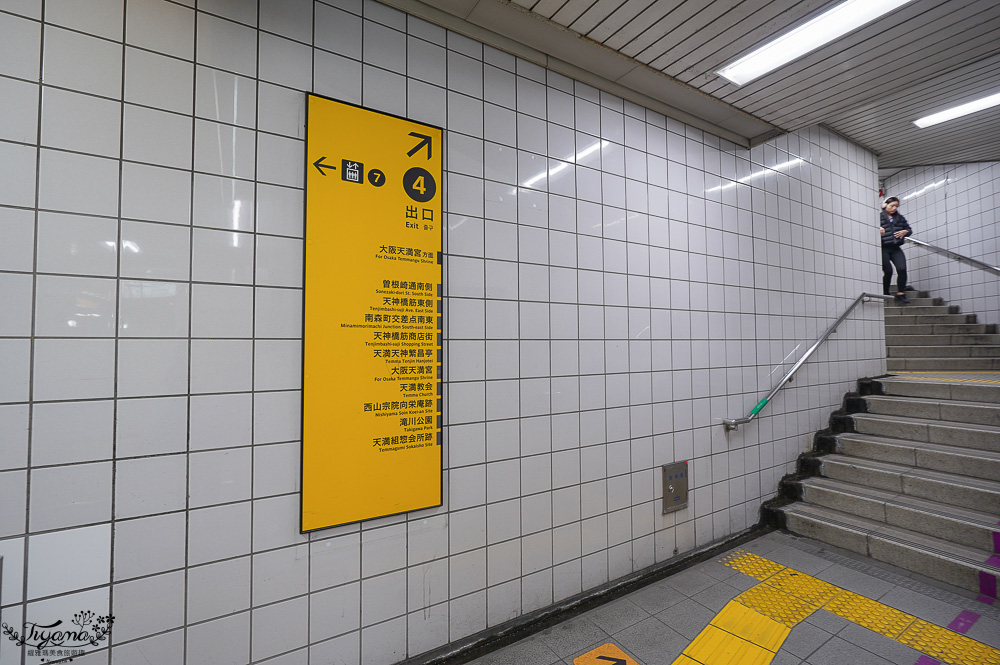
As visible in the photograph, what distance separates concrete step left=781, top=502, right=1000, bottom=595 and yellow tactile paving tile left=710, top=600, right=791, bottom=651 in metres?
1.26

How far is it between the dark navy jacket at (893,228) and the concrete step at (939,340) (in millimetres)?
1239

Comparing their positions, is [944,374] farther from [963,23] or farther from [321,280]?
[321,280]

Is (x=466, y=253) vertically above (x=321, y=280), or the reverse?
(x=466, y=253)

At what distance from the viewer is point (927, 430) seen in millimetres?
3609

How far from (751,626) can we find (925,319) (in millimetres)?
5733

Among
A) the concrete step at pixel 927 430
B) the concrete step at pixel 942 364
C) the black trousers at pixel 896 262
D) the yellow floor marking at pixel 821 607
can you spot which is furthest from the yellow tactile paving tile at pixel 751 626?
the black trousers at pixel 896 262

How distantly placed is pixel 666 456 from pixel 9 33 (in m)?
3.63

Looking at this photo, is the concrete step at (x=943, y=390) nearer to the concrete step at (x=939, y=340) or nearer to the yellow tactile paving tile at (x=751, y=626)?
the concrete step at (x=939, y=340)

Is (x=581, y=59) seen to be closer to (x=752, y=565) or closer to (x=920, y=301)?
(x=752, y=565)

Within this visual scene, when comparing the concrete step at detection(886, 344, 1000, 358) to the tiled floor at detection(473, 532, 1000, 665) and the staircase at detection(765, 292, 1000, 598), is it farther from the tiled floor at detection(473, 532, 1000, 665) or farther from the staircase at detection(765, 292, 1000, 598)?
the tiled floor at detection(473, 532, 1000, 665)

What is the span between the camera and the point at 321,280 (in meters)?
1.86

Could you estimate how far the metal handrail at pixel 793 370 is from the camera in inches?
131

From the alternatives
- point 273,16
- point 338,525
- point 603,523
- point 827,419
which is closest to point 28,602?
point 338,525

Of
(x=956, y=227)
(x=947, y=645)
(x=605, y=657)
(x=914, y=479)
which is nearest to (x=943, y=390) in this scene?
(x=914, y=479)
